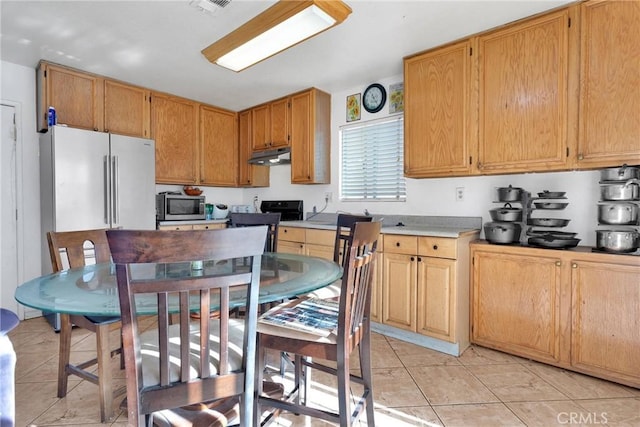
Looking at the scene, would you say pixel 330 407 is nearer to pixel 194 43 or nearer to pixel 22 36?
pixel 194 43

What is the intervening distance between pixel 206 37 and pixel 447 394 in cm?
304

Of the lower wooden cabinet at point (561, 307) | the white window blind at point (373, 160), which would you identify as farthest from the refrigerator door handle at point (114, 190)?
the lower wooden cabinet at point (561, 307)

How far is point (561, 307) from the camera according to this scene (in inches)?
82.1

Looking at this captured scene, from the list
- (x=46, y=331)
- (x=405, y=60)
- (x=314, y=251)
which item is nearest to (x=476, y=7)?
(x=405, y=60)

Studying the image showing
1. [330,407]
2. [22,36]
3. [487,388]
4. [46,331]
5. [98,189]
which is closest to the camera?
[330,407]

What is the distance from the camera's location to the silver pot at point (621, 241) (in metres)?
1.93

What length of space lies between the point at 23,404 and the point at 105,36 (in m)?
2.58

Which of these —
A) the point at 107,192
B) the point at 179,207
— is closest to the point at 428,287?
the point at 179,207

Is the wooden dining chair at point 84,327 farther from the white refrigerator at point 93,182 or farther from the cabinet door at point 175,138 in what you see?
the cabinet door at point 175,138

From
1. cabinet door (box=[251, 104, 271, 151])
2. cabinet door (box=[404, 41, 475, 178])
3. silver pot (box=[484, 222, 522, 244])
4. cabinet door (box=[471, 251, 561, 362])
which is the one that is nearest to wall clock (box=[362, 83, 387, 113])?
cabinet door (box=[404, 41, 475, 178])

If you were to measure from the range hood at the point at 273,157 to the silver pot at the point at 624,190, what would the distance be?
295 centimetres

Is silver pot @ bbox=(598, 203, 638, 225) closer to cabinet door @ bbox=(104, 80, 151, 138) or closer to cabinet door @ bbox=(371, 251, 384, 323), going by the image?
cabinet door @ bbox=(371, 251, 384, 323)

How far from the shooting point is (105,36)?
2521 mm

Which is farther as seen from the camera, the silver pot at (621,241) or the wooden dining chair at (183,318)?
the silver pot at (621,241)
